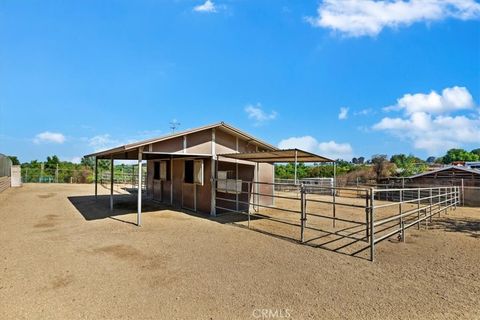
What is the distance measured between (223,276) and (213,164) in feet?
17.7

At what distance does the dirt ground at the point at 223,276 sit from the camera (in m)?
3.12

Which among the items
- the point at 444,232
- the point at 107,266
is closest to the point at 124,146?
the point at 107,266

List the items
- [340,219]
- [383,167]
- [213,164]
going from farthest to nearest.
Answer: [383,167] < [213,164] < [340,219]

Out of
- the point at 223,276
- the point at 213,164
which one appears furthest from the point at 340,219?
the point at 213,164

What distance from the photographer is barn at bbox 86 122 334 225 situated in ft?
26.9

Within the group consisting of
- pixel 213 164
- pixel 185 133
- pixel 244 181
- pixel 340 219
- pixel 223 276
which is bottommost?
pixel 223 276

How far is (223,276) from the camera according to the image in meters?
4.09

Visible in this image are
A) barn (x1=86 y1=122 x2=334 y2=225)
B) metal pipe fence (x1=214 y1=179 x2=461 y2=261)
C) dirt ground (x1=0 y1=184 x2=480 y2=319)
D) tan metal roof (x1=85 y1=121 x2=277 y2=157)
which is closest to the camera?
dirt ground (x1=0 y1=184 x2=480 y2=319)

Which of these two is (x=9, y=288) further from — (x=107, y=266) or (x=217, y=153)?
(x=217, y=153)

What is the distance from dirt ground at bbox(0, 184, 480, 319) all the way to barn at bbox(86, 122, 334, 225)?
2.25m

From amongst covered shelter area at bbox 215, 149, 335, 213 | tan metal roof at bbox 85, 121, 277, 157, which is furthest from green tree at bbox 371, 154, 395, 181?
tan metal roof at bbox 85, 121, 277, 157

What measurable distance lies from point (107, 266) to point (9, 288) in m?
1.21

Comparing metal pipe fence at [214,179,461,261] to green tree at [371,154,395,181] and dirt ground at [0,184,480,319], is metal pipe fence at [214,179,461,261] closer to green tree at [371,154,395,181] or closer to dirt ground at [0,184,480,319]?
dirt ground at [0,184,480,319]

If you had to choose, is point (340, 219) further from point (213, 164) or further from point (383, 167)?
point (383, 167)
